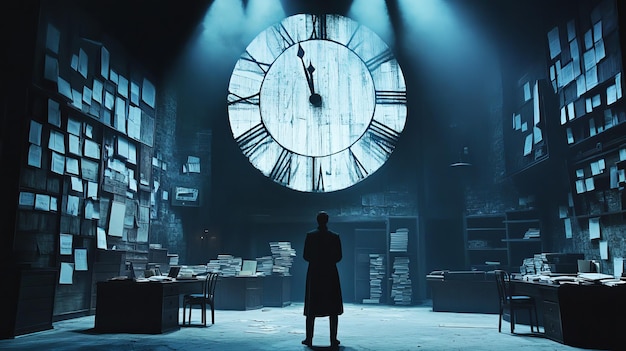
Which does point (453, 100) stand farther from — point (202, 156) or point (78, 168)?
point (78, 168)

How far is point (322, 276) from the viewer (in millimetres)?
4941

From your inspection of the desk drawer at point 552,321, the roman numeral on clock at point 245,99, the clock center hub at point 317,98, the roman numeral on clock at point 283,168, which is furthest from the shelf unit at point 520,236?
the roman numeral on clock at point 245,99

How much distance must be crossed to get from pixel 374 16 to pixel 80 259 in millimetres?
8174

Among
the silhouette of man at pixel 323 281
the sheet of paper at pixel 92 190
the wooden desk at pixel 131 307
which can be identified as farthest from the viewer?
the sheet of paper at pixel 92 190

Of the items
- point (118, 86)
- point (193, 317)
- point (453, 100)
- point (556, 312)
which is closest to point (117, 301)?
point (193, 317)

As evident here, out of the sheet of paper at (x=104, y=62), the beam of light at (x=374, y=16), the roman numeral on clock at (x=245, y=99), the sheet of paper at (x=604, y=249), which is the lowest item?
the sheet of paper at (x=604, y=249)

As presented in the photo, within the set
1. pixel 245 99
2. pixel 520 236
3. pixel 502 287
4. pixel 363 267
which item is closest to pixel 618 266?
pixel 502 287

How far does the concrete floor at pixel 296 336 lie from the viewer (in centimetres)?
491

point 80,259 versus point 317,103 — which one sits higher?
point 317,103

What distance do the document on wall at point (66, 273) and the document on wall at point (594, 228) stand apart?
7.46m

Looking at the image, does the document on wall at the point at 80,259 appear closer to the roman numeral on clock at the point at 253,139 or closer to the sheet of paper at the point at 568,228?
the roman numeral on clock at the point at 253,139

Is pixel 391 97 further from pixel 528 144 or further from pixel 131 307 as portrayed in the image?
pixel 131 307

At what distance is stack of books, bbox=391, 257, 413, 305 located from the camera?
10.2m

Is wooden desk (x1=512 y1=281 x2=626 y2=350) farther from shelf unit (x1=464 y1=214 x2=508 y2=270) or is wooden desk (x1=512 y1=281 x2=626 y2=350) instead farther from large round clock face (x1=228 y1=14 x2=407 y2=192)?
large round clock face (x1=228 y1=14 x2=407 y2=192)
